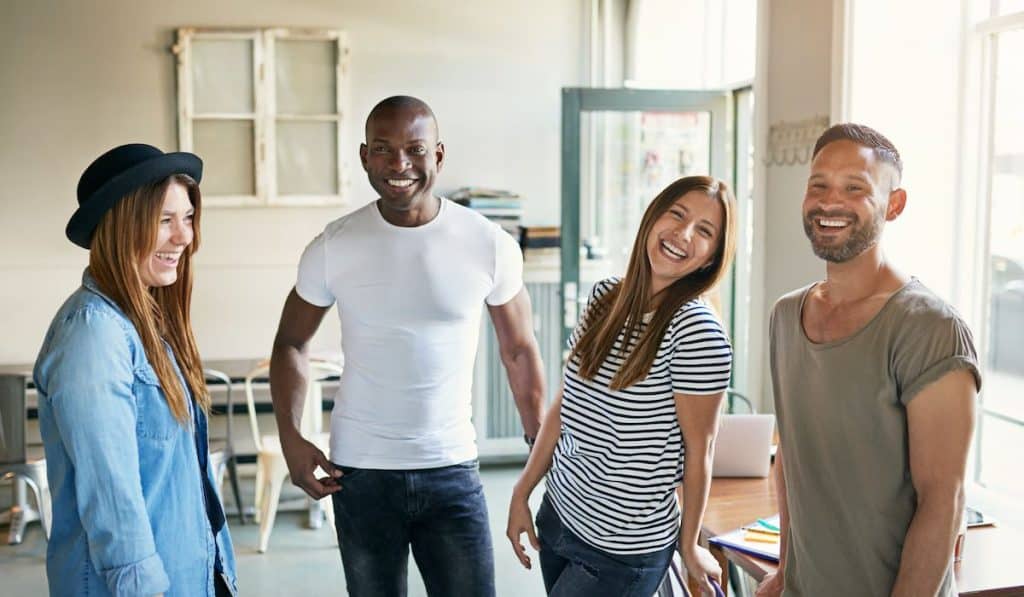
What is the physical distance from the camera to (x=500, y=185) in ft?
19.3

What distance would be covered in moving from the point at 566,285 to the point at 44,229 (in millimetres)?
2935

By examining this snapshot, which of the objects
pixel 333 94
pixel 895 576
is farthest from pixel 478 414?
pixel 895 576

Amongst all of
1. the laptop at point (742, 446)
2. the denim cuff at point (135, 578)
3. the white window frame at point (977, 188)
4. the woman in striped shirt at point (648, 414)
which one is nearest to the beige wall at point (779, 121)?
the white window frame at point (977, 188)

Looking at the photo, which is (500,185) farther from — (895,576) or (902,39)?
(895,576)

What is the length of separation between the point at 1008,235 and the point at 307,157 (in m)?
3.79

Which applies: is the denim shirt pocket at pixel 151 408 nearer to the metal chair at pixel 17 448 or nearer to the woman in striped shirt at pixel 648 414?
the woman in striped shirt at pixel 648 414

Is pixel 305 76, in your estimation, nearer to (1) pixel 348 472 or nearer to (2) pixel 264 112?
(2) pixel 264 112

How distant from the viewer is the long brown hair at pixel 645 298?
1833mm

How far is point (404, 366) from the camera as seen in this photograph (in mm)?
2141

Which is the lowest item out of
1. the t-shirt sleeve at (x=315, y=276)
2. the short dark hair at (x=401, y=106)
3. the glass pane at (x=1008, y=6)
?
the t-shirt sleeve at (x=315, y=276)

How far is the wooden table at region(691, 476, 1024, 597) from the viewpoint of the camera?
1969 mm

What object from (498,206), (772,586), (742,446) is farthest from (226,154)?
(772,586)

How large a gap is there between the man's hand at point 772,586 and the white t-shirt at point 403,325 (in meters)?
0.68

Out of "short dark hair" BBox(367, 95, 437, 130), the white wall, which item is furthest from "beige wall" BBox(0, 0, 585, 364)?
"short dark hair" BBox(367, 95, 437, 130)
